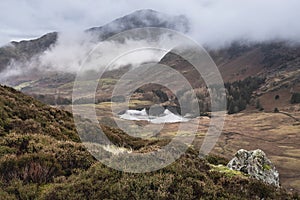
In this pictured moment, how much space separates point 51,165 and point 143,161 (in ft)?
10.1

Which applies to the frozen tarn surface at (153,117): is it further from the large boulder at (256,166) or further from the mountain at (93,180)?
the mountain at (93,180)

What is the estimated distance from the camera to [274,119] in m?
158

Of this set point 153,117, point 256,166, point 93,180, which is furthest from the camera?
point 153,117

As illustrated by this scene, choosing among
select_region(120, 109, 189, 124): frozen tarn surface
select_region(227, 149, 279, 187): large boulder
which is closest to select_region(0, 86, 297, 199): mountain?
select_region(227, 149, 279, 187): large boulder

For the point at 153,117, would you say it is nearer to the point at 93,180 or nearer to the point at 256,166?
the point at 256,166

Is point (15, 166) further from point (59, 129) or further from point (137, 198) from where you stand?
point (59, 129)

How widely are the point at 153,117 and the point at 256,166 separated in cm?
16262

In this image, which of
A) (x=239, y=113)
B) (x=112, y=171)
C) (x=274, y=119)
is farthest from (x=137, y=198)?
(x=239, y=113)

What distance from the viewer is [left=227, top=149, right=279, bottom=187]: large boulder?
12844 mm

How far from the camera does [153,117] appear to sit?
175500mm

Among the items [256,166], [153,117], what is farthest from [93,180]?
[153,117]

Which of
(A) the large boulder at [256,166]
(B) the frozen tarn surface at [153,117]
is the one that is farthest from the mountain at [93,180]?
(B) the frozen tarn surface at [153,117]

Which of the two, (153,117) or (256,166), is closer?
(256,166)

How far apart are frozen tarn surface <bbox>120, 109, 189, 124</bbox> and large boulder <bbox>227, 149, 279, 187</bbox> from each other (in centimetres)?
13515
